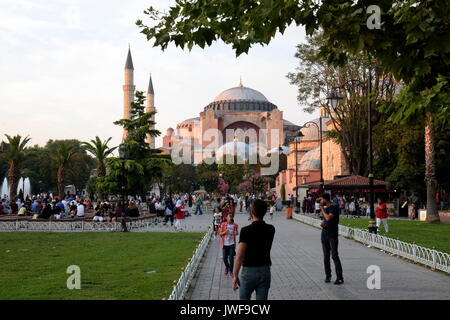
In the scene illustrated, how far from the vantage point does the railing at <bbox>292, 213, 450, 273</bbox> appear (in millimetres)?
10883

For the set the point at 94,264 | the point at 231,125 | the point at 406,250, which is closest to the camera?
the point at 94,264

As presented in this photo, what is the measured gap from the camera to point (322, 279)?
9.76 meters

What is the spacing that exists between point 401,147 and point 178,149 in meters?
75.2

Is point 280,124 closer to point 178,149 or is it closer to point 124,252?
point 178,149

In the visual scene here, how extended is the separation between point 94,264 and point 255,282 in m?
6.74

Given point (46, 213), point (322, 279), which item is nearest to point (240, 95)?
point (46, 213)

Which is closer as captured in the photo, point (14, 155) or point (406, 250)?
point (406, 250)

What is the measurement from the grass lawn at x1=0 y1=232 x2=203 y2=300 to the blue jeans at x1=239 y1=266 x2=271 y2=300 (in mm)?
2606

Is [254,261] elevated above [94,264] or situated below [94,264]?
above

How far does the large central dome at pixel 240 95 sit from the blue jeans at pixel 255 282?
389 ft

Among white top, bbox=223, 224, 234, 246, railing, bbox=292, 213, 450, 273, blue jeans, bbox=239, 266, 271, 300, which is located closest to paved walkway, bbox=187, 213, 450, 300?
railing, bbox=292, 213, 450, 273

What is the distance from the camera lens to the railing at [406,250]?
35.7 ft

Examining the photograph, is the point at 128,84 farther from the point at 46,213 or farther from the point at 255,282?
the point at 255,282

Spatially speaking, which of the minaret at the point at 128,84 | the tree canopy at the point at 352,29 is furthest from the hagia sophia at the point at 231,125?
the tree canopy at the point at 352,29
